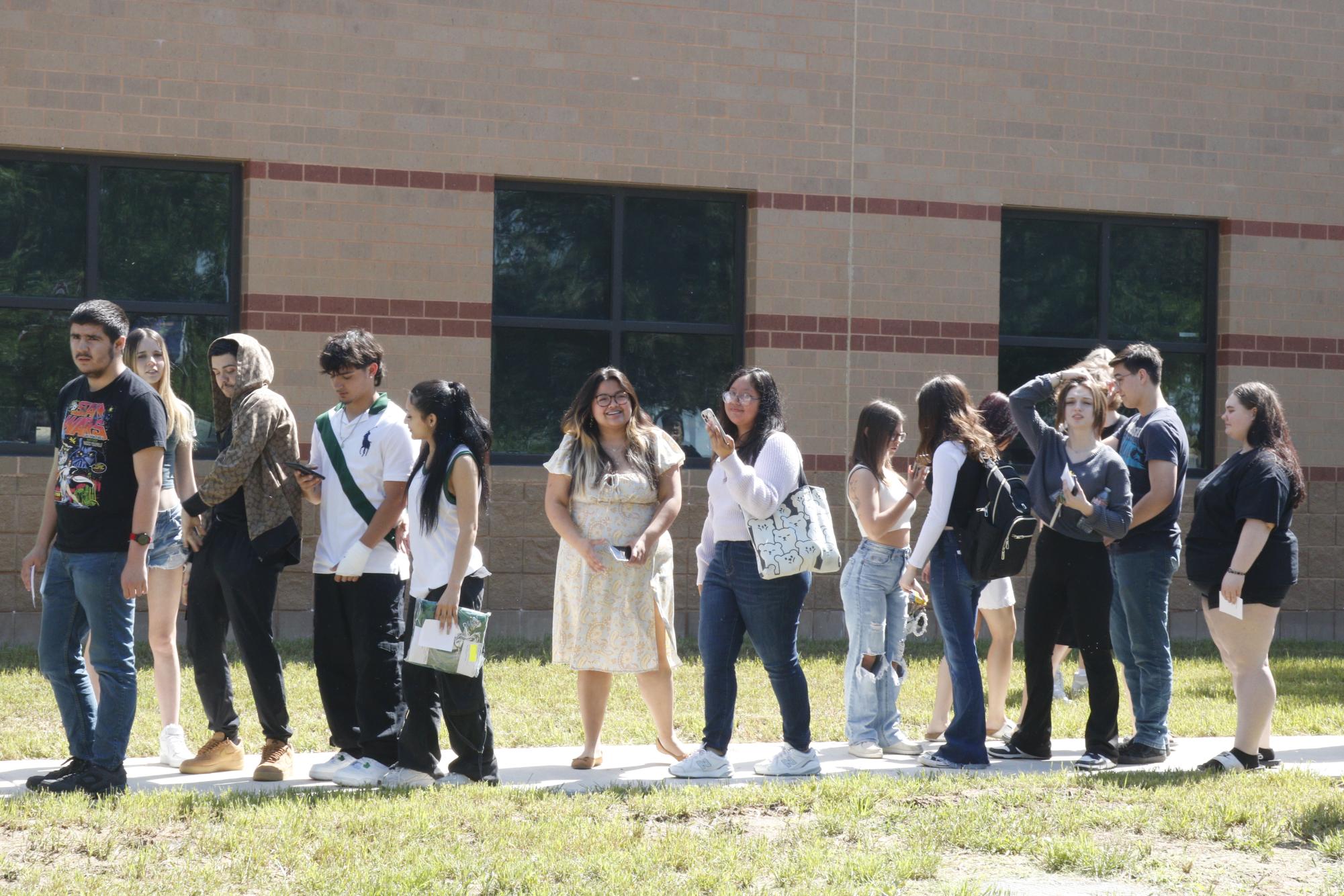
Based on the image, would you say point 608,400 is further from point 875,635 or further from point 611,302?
point 611,302

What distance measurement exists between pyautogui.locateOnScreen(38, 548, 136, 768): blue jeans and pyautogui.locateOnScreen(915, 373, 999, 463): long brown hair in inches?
150

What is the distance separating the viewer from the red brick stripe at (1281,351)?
14047mm

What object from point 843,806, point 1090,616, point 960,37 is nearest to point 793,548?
Result: point 843,806

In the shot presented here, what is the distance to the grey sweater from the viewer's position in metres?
7.50

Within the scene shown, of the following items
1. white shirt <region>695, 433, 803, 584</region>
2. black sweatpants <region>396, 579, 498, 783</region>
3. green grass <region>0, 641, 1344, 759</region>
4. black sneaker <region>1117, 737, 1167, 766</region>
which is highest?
white shirt <region>695, 433, 803, 584</region>

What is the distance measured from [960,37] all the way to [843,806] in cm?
875

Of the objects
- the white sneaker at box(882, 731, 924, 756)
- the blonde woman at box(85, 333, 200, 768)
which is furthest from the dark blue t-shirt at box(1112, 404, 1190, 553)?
the blonde woman at box(85, 333, 200, 768)

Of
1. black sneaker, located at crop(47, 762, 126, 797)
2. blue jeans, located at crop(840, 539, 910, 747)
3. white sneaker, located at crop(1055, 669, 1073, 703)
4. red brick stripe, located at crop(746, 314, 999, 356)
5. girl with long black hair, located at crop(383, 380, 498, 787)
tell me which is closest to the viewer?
black sneaker, located at crop(47, 762, 126, 797)

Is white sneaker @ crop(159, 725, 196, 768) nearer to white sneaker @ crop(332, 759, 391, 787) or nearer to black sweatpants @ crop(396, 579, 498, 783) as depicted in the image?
white sneaker @ crop(332, 759, 391, 787)

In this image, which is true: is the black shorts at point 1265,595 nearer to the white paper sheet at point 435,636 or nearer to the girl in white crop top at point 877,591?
the girl in white crop top at point 877,591

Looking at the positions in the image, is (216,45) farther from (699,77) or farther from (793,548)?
(793,548)

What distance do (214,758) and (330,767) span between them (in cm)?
59

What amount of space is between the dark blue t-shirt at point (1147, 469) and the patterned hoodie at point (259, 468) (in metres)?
4.16

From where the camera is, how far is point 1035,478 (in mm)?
7668
